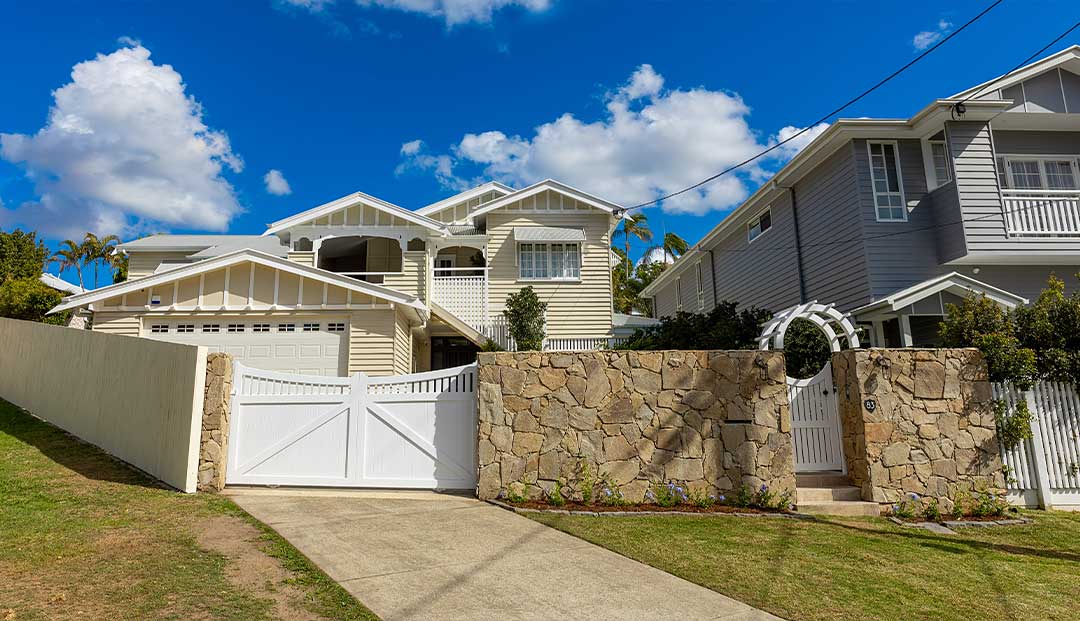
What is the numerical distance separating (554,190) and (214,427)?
13531 millimetres

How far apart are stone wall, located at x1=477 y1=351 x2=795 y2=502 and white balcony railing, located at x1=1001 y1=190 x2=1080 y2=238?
29.6 feet

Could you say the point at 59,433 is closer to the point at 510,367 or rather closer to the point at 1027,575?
the point at 510,367

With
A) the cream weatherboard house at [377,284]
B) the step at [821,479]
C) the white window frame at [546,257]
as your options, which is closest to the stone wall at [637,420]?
the step at [821,479]

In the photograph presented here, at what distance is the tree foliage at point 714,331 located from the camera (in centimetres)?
1344

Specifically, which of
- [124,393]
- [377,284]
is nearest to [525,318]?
[377,284]

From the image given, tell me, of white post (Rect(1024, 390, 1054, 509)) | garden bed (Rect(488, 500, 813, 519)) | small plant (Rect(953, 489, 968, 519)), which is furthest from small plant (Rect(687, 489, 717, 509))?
white post (Rect(1024, 390, 1054, 509))

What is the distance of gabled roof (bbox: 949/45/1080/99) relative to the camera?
44.5 feet

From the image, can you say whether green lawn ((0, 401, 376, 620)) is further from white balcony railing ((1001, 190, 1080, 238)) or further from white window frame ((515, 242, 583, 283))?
white balcony railing ((1001, 190, 1080, 238))

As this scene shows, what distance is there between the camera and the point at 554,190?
1953 centimetres

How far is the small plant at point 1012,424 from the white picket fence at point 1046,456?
10 centimetres

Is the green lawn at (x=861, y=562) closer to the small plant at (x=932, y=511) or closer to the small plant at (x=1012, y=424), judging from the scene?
the small plant at (x=932, y=511)

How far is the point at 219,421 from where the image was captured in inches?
320

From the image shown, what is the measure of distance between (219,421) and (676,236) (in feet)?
120

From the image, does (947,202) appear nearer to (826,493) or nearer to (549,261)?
(826,493)
